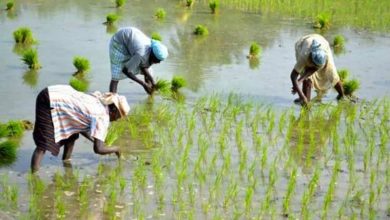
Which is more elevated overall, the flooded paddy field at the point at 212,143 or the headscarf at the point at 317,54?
the headscarf at the point at 317,54

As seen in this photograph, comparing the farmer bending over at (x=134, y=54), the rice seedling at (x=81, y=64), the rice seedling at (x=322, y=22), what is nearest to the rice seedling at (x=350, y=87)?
the farmer bending over at (x=134, y=54)

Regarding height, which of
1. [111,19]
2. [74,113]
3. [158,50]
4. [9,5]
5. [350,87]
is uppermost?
[158,50]

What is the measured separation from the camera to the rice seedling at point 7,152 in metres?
5.30

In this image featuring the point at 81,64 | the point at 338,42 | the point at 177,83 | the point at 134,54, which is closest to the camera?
the point at 134,54

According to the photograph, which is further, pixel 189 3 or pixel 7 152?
pixel 189 3

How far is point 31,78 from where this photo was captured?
26.9ft

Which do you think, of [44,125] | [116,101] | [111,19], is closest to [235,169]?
[116,101]

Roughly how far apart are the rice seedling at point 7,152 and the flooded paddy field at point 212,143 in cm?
9

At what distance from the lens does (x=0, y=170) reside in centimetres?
516

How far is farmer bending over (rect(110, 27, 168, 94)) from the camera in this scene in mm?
6895

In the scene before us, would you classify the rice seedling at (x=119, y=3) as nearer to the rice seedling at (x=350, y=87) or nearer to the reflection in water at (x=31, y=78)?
the reflection in water at (x=31, y=78)

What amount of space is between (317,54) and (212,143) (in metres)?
1.88

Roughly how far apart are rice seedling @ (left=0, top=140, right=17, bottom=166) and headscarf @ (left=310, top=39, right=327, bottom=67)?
3492 millimetres

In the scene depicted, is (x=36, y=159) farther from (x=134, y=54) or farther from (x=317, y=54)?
(x=317, y=54)
